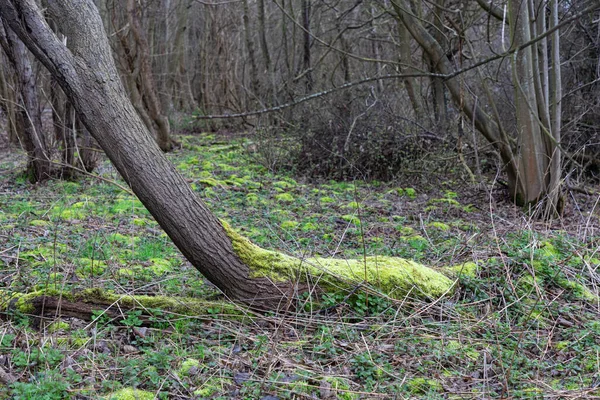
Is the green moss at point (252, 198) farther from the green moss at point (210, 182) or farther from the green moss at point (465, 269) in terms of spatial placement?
the green moss at point (465, 269)

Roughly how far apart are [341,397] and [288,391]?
0.29 metres

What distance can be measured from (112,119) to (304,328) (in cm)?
179

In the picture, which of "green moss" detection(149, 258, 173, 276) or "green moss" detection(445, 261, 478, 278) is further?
"green moss" detection(149, 258, 173, 276)

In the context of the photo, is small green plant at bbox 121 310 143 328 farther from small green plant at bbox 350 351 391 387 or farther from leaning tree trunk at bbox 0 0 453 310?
small green plant at bbox 350 351 391 387

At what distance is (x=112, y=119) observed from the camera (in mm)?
3658

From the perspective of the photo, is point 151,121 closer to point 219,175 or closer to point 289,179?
point 219,175

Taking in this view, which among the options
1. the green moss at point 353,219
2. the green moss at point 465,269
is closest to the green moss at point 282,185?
the green moss at point 353,219

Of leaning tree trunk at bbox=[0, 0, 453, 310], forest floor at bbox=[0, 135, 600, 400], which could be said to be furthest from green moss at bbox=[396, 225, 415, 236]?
leaning tree trunk at bbox=[0, 0, 453, 310]

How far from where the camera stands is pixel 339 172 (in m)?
10.5

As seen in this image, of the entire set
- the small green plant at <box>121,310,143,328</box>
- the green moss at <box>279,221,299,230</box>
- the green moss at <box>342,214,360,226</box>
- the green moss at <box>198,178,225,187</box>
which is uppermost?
the green moss at <box>198,178,225,187</box>

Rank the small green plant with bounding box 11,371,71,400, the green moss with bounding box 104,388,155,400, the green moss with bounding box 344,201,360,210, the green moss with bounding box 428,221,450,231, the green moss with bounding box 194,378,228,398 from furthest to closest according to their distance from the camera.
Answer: the green moss with bounding box 344,201,360,210
the green moss with bounding box 428,221,450,231
the green moss with bounding box 194,378,228,398
the green moss with bounding box 104,388,155,400
the small green plant with bounding box 11,371,71,400

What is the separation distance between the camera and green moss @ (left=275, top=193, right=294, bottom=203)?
334 inches

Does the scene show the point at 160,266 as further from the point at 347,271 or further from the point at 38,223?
the point at 38,223

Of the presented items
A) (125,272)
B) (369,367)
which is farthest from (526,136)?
(125,272)
